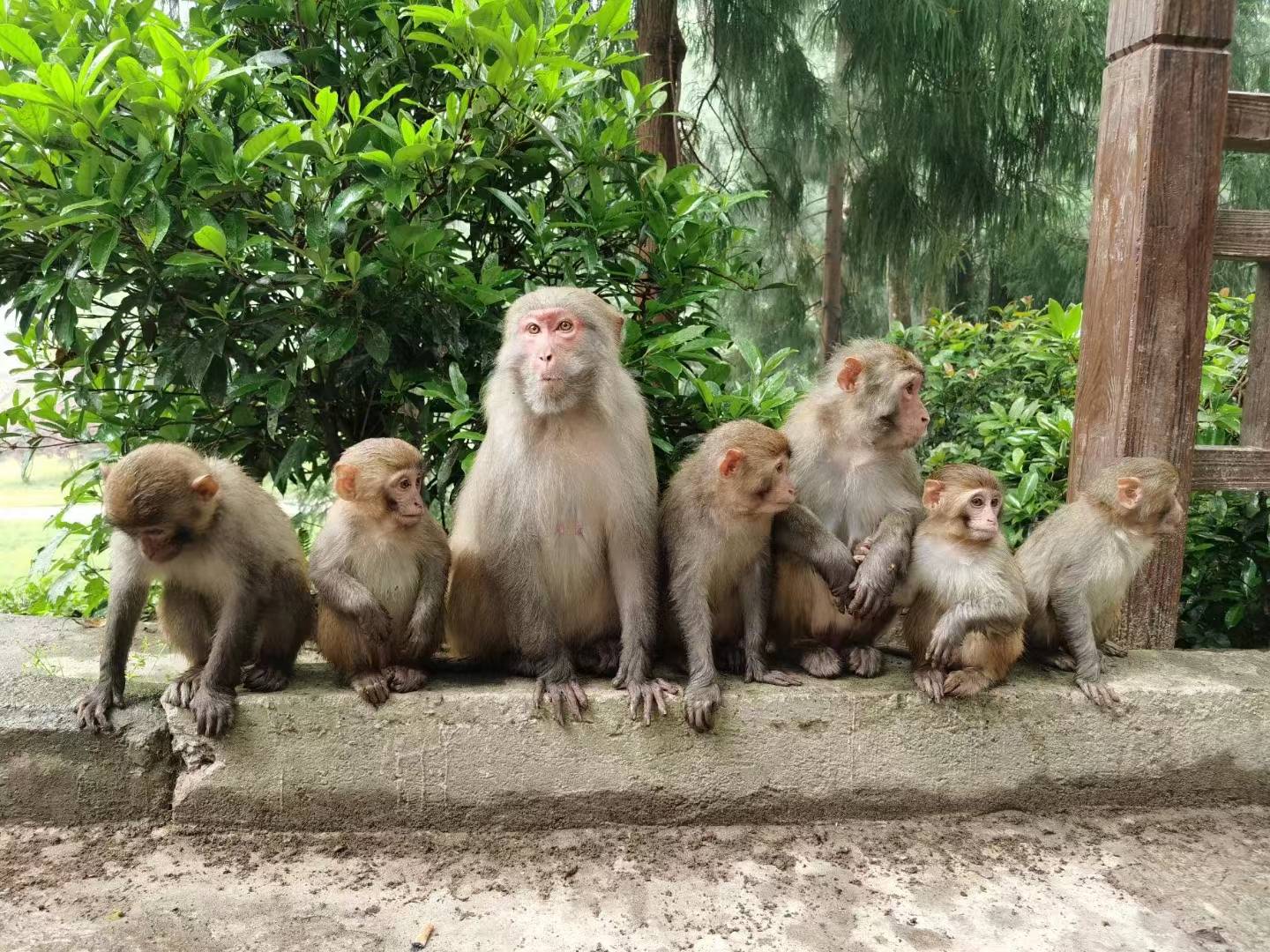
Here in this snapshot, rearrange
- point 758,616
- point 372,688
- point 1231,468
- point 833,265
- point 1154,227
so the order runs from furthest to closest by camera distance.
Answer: point 833,265 < point 1231,468 < point 1154,227 < point 758,616 < point 372,688

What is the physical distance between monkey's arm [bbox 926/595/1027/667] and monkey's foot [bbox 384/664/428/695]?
77.5 inches

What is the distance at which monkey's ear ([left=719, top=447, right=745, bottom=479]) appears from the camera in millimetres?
3754

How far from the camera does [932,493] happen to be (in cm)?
396

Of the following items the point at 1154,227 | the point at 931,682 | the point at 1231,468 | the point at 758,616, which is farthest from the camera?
the point at 1231,468

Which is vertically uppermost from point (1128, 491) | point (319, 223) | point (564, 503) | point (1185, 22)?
point (1185, 22)

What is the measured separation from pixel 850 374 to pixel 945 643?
1.13m

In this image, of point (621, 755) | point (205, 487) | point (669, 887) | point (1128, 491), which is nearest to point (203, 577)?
point (205, 487)

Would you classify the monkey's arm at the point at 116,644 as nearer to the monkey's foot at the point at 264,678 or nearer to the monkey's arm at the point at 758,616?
the monkey's foot at the point at 264,678

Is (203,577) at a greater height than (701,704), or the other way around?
(203,577)

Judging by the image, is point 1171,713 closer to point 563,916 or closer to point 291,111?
point 563,916

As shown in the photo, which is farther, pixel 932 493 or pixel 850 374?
pixel 850 374

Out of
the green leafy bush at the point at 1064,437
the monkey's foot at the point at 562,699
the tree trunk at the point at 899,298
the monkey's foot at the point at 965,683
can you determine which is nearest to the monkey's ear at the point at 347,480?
the monkey's foot at the point at 562,699

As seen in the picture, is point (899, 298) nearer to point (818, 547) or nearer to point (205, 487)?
point (818, 547)

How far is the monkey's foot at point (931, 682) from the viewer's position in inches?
153
